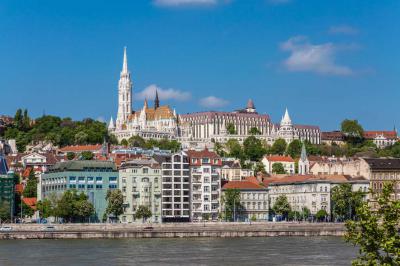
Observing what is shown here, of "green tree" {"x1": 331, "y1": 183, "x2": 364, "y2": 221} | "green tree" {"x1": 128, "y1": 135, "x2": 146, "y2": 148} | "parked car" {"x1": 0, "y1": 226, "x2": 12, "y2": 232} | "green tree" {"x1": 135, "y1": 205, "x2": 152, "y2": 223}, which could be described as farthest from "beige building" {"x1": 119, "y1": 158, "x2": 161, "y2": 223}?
"green tree" {"x1": 128, "y1": 135, "x2": 146, "y2": 148}

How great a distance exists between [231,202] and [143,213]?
1083 cm

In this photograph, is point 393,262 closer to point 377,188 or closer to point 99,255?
point 99,255

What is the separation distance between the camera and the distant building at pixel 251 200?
10569 cm

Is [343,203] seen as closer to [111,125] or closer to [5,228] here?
[5,228]

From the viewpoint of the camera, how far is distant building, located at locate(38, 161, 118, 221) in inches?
3888

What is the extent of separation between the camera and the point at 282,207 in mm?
106000

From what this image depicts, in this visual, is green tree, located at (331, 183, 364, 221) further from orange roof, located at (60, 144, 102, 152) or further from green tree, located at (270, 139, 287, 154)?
green tree, located at (270, 139, 287, 154)

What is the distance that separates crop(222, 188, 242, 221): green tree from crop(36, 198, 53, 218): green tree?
18.8 meters

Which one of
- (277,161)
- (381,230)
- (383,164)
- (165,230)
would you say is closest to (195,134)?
(277,161)

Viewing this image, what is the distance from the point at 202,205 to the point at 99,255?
1803 inches

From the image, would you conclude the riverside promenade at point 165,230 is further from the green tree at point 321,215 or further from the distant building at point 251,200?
the distant building at point 251,200

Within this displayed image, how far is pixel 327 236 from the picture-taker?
3270 inches

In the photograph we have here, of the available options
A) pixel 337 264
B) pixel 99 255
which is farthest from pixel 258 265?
pixel 99 255

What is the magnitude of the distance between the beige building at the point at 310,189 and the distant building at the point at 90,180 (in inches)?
855
